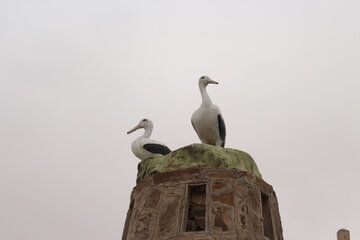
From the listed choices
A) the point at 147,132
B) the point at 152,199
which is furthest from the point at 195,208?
the point at 147,132

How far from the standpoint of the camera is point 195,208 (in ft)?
21.8

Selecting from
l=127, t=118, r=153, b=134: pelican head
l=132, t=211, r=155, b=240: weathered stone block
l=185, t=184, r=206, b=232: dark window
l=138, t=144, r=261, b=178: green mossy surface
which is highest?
l=127, t=118, r=153, b=134: pelican head

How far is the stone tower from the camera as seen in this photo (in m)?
6.20

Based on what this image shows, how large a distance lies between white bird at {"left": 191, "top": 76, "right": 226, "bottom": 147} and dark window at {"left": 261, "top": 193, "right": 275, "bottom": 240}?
55.0 inches

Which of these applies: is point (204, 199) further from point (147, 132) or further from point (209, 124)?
point (147, 132)

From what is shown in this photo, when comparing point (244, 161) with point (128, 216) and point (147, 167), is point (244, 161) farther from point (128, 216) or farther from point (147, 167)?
point (128, 216)

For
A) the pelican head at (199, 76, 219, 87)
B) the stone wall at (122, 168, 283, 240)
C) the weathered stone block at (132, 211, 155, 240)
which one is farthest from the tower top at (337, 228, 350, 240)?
the weathered stone block at (132, 211, 155, 240)

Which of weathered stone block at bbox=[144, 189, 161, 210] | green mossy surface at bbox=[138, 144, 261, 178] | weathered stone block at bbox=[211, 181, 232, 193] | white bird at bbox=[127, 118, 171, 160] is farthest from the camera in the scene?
white bird at bbox=[127, 118, 171, 160]

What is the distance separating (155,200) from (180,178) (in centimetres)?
55

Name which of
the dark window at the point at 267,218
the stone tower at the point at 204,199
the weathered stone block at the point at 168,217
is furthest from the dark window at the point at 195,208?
the dark window at the point at 267,218

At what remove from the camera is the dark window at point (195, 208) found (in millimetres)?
6465

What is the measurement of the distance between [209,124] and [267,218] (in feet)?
6.90

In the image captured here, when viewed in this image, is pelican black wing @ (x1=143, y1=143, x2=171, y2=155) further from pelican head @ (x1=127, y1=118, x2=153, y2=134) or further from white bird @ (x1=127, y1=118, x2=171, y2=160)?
pelican head @ (x1=127, y1=118, x2=153, y2=134)

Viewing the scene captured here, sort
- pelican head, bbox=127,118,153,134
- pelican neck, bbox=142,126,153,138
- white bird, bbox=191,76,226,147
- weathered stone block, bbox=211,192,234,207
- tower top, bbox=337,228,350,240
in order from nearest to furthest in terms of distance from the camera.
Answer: weathered stone block, bbox=211,192,234,207 < white bird, bbox=191,76,226,147 < pelican neck, bbox=142,126,153,138 < pelican head, bbox=127,118,153,134 < tower top, bbox=337,228,350,240
